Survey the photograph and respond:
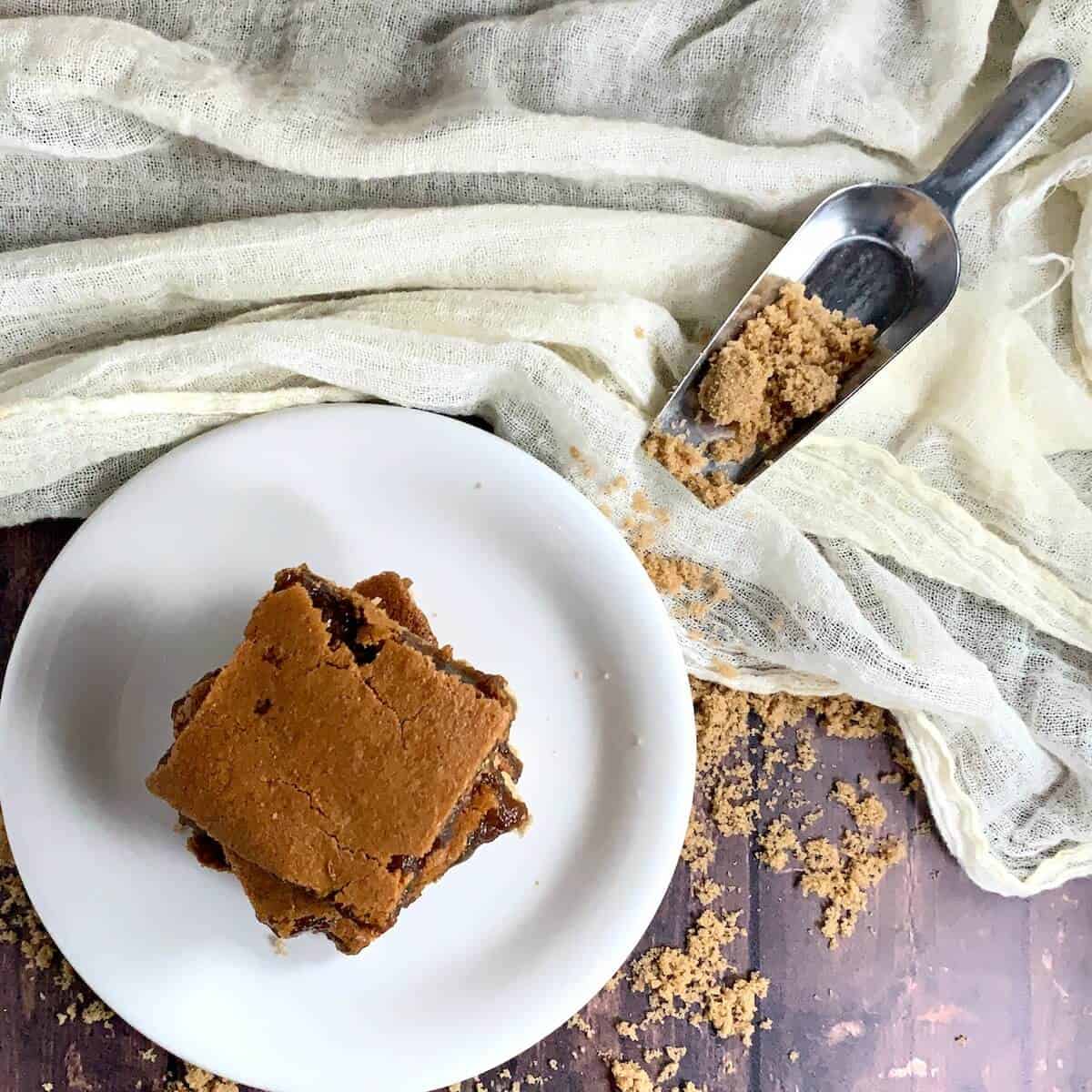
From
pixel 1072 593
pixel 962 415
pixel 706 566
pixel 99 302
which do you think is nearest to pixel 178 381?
pixel 99 302

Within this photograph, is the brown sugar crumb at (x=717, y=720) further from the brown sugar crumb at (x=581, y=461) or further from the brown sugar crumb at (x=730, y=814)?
the brown sugar crumb at (x=581, y=461)

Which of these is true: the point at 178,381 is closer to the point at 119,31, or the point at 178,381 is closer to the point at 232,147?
the point at 232,147

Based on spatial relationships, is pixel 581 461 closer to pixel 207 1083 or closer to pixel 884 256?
pixel 884 256

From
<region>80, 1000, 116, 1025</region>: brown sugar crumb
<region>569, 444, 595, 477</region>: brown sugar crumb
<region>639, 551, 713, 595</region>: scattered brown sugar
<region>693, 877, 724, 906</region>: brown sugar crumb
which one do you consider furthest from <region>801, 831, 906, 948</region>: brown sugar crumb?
<region>80, 1000, 116, 1025</region>: brown sugar crumb

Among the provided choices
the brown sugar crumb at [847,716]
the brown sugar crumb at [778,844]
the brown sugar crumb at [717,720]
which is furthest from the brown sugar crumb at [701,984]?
the brown sugar crumb at [847,716]

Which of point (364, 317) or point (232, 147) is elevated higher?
point (232, 147)
